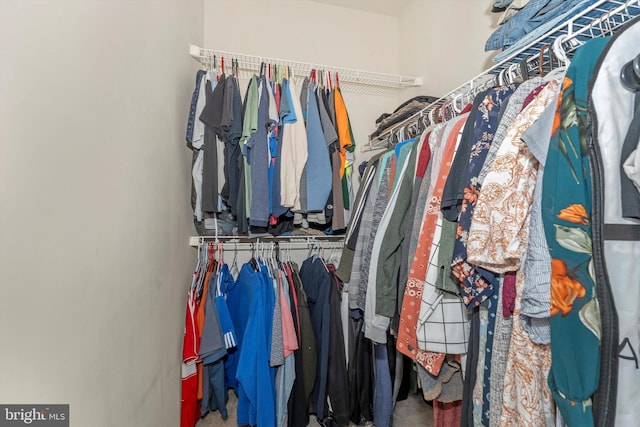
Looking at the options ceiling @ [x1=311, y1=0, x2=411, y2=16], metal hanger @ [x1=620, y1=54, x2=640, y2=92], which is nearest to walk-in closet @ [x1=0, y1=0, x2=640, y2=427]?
metal hanger @ [x1=620, y1=54, x2=640, y2=92]

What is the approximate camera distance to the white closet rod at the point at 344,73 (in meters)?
1.73

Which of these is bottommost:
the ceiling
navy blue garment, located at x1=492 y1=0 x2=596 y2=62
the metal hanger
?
the metal hanger

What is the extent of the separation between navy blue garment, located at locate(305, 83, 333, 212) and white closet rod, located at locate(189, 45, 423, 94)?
1.20 feet

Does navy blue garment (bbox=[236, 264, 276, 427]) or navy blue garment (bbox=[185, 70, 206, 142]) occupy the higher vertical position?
navy blue garment (bbox=[185, 70, 206, 142])

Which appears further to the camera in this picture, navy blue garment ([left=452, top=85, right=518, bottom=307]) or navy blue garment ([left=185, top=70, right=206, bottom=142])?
navy blue garment ([left=185, top=70, right=206, bottom=142])

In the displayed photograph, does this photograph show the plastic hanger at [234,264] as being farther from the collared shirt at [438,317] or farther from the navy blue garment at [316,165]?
the collared shirt at [438,317]

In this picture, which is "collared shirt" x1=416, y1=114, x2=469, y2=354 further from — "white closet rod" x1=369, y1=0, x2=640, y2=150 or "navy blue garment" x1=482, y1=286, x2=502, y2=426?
"white closet rod" x1=369, y1=0, x2=640, y2=150

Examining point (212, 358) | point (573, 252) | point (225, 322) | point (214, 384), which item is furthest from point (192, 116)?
point (573, 252)

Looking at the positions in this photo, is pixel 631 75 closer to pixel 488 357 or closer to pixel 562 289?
pixel 562 289

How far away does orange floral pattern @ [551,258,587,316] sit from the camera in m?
0.48

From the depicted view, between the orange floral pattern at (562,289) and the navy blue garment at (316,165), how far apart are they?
1057mm

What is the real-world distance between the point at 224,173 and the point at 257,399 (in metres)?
1.09

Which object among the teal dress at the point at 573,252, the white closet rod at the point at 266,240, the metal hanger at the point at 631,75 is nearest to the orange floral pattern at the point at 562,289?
the teal dress at the point at 573,252

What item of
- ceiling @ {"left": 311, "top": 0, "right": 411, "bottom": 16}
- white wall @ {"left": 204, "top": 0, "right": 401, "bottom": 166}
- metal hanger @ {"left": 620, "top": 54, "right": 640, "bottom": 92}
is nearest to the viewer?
metal hanger @ {"left": 620, "top": 54, "right": 640, "bottom": 92}
